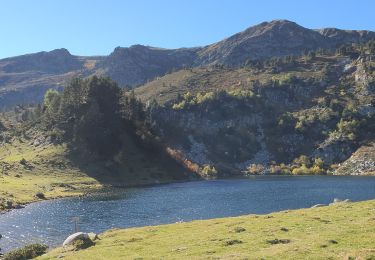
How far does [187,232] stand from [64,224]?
39200 mm

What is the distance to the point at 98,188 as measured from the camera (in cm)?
15338

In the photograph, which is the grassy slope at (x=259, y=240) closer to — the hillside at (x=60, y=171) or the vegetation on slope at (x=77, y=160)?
the hillside at (x=60, y=171)

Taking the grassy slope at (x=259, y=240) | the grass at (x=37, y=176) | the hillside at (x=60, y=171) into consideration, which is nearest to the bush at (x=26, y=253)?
the grassy slope at (x=259, y=240)

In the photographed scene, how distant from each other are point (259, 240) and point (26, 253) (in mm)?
24345

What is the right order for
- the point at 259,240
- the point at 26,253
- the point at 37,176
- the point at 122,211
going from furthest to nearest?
the point at 37,176, the point at 122,211, the point at 26,253, the point at 259,240

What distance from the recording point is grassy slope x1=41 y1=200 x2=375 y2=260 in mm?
31625

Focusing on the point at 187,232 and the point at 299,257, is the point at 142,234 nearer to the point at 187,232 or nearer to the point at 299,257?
the point at 187,232

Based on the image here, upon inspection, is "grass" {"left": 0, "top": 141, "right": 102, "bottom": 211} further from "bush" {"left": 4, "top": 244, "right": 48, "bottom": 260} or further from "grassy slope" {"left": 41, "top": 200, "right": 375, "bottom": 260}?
"grassy slope" {"left": 41, "top": 200, "right": 375, "bottom": 260}

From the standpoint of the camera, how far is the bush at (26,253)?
4503 centimetres

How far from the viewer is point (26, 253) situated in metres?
46.7

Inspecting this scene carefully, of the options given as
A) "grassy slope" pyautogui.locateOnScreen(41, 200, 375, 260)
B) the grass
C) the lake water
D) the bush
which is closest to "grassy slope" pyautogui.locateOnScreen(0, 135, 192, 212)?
the grass

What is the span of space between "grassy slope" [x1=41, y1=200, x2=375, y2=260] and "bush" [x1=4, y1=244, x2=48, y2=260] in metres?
3.85

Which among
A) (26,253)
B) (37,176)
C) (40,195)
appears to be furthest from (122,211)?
(37,176)

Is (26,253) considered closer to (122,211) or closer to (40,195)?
(122,211)
